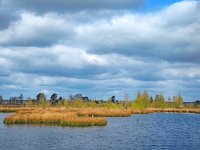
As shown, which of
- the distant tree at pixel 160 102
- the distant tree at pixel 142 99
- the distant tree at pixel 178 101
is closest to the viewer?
the distant tree at pixel 142 99

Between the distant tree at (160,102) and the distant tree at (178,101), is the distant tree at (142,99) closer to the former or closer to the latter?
the distant tree at (160,102)

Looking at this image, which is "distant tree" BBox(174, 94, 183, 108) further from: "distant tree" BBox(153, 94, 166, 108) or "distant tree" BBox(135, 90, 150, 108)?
"distant tree" BBox(135, 90, 150, 108)

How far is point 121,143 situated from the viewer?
129ft

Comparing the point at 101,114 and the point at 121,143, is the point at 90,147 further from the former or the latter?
the point at 101,114

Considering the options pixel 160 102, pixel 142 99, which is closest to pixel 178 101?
pixel 160 102

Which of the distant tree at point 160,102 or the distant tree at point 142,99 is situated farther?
the distant tree at point 160,102

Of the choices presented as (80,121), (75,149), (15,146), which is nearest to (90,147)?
(75,149)

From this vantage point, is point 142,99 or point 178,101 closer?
point 142,99

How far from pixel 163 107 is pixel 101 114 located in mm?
69455

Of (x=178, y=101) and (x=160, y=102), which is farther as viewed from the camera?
(x=178, y=101)

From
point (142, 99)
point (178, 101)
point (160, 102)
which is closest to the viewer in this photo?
point (142, 99)

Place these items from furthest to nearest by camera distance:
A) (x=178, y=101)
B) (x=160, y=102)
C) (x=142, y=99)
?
(x=178, y=101)
(x=160, y=102)
(x=142, y=99)

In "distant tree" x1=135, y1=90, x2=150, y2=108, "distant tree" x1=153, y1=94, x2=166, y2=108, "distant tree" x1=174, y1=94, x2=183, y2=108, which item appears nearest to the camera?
"distant tree" x1=135, y1=90, x2=150, y2=108

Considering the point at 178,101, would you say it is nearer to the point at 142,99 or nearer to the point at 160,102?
the point at 160,102
